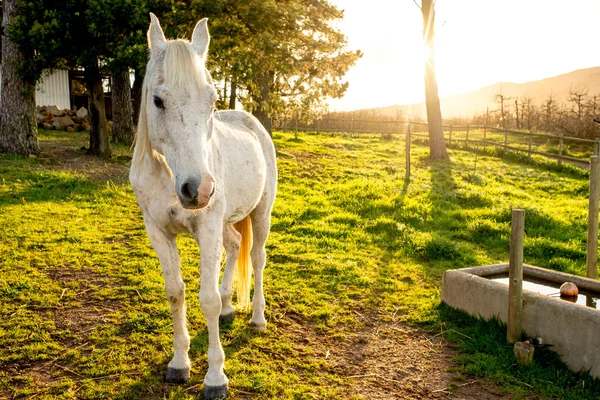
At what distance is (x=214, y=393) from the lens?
3.07 meters

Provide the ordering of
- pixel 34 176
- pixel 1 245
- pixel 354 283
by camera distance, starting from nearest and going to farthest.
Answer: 1. pixel 354 283
2. pixel 1 245
3. pixel 34 176

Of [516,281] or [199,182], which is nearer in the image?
[199,182]

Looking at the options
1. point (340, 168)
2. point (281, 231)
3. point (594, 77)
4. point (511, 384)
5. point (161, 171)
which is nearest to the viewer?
point (161, 171)

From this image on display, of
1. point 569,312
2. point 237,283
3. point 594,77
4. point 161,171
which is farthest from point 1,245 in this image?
point 594,77

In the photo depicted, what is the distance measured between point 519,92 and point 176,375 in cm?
14696

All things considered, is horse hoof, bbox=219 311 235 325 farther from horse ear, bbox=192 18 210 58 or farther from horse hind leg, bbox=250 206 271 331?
horse ear, bbox=192 18 210 58

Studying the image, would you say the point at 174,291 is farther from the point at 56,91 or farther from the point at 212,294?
the point at 56,91

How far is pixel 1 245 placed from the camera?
5.90 meters

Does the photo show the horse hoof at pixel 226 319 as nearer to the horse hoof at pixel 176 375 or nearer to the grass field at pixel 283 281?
the grass field at pixel 283 281

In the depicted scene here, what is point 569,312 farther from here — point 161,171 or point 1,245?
point 1,245

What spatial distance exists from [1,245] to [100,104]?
6797 millimetres

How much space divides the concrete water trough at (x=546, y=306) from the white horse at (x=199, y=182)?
1.98 metres

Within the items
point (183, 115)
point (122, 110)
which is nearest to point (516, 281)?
point (183, 115)

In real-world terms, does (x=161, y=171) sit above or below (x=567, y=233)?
above
